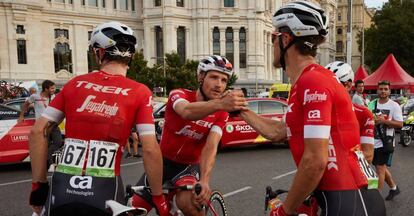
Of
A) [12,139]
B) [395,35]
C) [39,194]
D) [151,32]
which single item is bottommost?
[12,139]

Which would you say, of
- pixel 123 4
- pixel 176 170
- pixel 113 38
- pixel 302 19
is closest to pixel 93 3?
pixel 123 4

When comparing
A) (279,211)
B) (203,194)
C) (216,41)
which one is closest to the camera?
(279,211)

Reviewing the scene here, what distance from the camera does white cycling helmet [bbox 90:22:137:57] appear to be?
9.00ft

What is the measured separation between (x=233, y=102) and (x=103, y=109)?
2.66ft

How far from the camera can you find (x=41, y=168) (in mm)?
2688

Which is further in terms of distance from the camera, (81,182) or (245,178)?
(245,178)

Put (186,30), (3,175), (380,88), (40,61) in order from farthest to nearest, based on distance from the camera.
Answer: (186,30) < (40,61) < (3,175) < (380,88)

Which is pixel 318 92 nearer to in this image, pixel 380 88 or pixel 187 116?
pixel 187 116

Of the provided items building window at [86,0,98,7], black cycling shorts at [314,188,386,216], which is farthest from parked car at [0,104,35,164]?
building window at [86,0,98,7]

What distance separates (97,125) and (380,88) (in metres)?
5.98

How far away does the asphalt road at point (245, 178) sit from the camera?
6.52 meters

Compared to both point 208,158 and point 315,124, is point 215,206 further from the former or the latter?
point 315,124

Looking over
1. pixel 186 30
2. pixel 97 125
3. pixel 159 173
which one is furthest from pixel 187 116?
pixel 186 30

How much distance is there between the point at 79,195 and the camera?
2516 millimetres
